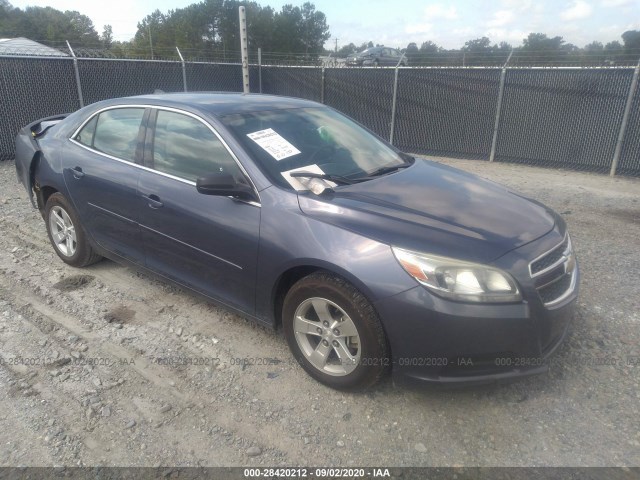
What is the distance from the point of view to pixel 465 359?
7.66 ft

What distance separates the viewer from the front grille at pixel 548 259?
2427mm

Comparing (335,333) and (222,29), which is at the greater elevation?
(222,29)

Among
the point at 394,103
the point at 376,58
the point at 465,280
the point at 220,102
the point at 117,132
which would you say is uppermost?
the point at 376,58

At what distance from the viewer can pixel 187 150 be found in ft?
10.6

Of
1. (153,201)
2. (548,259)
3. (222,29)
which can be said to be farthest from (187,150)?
(222,29)

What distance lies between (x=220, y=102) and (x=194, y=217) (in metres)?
0.99

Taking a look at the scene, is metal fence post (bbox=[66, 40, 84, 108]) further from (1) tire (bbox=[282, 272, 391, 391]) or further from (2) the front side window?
(1) tire (bbox=[282, 272, 391, 391])

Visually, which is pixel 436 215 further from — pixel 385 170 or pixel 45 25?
pixel 45 25

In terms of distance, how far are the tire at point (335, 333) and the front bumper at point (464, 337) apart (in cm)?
10

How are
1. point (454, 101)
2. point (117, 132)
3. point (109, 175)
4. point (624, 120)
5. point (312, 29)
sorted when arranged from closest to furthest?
point (109, 175) < point (117, 132) < point (624, 120) < point (454, 101) < point (312, 29)

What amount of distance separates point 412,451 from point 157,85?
37.7 feet

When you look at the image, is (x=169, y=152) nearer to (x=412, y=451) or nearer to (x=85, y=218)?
(x=85, y=218)

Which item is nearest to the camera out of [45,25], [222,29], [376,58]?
[376,58]

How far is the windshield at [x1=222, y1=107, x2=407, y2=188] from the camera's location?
2998 millimetres
